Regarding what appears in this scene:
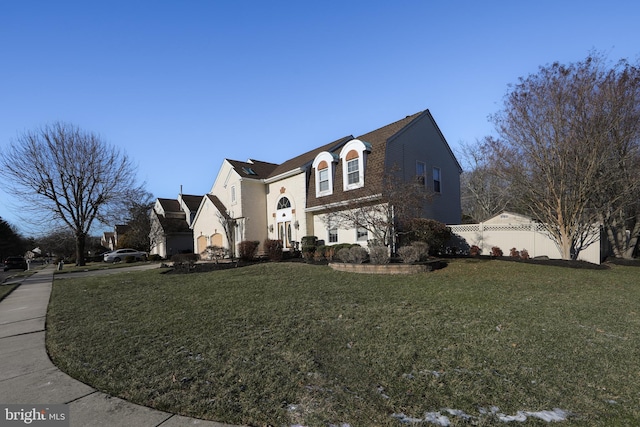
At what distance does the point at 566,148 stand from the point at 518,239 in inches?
176

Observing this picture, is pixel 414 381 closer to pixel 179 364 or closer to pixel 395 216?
pixel 179 364

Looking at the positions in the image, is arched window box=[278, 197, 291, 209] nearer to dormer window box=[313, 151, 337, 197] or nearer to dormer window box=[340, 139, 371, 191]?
dormer window box=[313, 151, 337, 197]

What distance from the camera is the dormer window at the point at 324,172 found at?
17.9 metres

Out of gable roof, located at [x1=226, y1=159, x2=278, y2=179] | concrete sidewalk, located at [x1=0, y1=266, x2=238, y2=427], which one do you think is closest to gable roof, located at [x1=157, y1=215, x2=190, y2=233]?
gable roof, located at [x1=226, y1=159, x2=278, y2=179]

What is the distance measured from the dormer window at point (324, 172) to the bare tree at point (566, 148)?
8529 millimetres

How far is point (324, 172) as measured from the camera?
18.6 metres

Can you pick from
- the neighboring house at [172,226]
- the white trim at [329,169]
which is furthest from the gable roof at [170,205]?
the white trim at [329,169]

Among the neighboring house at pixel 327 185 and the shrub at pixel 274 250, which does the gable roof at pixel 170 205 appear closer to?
the neighboring house at pixel 327 185

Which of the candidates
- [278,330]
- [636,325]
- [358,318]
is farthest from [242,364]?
[636,325]

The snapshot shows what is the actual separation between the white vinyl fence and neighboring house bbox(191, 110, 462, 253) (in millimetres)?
2259

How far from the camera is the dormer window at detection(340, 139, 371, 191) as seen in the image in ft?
52.6

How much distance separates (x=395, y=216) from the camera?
13.0 metres

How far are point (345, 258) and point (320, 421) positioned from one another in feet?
31.0

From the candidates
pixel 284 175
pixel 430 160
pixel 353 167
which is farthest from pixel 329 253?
pixel 430 160
